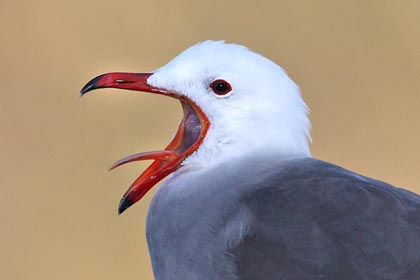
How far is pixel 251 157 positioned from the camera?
1.97 metres

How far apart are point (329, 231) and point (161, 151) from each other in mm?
355

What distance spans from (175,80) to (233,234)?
271 mm

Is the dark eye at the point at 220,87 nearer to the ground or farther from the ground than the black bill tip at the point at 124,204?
farther from the ground

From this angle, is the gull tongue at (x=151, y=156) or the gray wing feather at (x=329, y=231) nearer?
the gray wing feather at (x=329, y=231)

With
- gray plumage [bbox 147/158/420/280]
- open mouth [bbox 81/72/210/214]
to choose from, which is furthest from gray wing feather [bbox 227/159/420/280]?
open mouth [bbox 81/72/210/214]

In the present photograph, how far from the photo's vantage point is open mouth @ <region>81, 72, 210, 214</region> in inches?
78.5

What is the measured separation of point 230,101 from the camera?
1.98 m

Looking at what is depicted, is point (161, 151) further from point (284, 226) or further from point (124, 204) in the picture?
point (284, 226)

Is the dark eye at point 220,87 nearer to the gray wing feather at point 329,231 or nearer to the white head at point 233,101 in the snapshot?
the white head at point 233,101

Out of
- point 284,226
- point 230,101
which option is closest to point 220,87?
point 230,101

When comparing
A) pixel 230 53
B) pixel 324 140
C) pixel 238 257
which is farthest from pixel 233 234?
pixel 324 140

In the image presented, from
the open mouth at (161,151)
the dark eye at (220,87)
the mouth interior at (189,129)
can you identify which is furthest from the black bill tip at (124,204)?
the dark eye at (220,87)

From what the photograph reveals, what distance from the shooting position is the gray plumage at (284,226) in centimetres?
176

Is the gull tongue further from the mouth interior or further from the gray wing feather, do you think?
the gray wing feather
